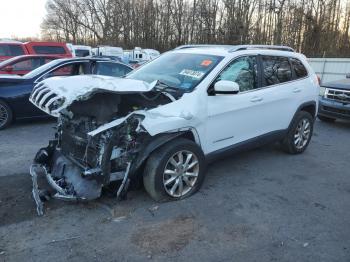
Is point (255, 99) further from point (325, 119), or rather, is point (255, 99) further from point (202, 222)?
point (325, 119)

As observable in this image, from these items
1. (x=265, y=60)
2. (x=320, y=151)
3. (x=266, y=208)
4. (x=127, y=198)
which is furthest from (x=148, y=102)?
(x=320, y=151)

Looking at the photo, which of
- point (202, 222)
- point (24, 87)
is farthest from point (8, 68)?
point (202, 222)

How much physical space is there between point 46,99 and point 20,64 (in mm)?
7226

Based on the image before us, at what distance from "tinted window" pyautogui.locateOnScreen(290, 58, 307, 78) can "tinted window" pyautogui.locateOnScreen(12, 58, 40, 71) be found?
25.1ft

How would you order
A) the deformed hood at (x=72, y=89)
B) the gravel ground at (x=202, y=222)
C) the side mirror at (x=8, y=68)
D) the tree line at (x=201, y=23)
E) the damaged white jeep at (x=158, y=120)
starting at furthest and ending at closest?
the tree line at (x=201, y=23) < the side mirror at (x=8, y=68) < the damaged white jeep at (x=158, y=120) < the deformed hood at (x=72, y=89) < the gravel ground at (x=202, y=222)

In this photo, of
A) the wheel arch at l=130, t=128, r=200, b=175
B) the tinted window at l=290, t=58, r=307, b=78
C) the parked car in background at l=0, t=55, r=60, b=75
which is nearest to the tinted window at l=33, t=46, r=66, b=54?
the parked car in background at l=0, t=55, r=60, b=75

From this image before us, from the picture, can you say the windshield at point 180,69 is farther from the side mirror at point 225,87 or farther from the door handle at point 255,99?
the door handle at point 255,99

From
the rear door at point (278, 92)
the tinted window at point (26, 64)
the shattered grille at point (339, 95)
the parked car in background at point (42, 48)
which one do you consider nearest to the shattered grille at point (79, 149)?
the rear door at point (278, 92)

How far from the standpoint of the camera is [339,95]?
921cm

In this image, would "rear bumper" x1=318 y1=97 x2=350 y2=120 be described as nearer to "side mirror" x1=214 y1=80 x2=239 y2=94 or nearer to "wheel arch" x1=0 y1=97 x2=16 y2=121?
"side mirror" x1=214 y1=80 x2=239 y2=94

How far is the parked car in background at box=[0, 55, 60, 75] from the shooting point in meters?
10.1

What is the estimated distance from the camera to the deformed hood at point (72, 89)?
382 centimetres

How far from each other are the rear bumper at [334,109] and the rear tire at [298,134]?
2.91 meters

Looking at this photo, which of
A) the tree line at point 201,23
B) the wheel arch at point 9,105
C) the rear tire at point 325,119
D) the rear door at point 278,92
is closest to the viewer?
the rear door at point 278,92
